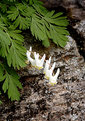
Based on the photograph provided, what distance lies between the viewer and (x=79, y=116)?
3.22m

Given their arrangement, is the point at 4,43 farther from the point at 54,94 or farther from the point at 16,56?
the point at 54,94

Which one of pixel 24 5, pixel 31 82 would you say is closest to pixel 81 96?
pixel 31 82

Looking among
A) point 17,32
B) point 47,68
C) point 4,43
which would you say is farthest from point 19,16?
point 47,68

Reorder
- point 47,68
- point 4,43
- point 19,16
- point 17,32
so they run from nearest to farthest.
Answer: point 47,68
point 4,43
point 17,32
point 19,16

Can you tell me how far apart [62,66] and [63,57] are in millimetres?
219

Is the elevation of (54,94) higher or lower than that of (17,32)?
lower

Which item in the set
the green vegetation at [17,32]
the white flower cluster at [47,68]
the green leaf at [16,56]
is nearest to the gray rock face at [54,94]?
the green vegetation at [17,32]

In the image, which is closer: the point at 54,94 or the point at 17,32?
the point at 17,32

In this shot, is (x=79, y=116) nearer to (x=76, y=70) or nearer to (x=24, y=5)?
(x=76, y=70)

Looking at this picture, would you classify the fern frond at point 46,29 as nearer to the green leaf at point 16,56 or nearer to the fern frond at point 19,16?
the fern frond at point 19,16

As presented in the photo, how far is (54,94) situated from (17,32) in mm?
1463

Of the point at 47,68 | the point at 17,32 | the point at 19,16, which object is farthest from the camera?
the point at 19,16

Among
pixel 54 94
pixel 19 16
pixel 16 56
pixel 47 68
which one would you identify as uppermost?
pixel 19 16

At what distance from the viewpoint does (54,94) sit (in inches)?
138
